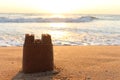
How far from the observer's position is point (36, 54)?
594 centimetres

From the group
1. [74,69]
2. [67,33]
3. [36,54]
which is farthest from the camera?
[67,33]

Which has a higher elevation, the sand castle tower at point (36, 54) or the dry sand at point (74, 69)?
the sand castle tower at point (36, 54)

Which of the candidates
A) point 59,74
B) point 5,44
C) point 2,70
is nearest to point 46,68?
point 59,74

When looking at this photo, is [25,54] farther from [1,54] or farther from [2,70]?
[1,54]

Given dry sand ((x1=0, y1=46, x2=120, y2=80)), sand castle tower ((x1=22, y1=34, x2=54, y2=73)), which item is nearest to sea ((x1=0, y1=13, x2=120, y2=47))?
dry sand ((x1=0, y1=46, x2=120, y2=80))

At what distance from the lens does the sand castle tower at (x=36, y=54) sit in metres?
5.94

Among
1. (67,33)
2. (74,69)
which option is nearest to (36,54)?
(74,69)

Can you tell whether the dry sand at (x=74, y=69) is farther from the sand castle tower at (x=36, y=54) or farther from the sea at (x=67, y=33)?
the sea at (x=67, y=33)

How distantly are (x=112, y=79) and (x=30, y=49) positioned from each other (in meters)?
1.51

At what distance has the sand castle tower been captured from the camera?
594 cm

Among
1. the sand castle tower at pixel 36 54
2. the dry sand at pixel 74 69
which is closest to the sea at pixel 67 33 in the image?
the dry sand at pixel 74 69

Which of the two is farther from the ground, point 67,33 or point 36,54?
point 36,54

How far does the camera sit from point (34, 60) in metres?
5.95

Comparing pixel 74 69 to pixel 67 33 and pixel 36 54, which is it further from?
pixel 67 33
